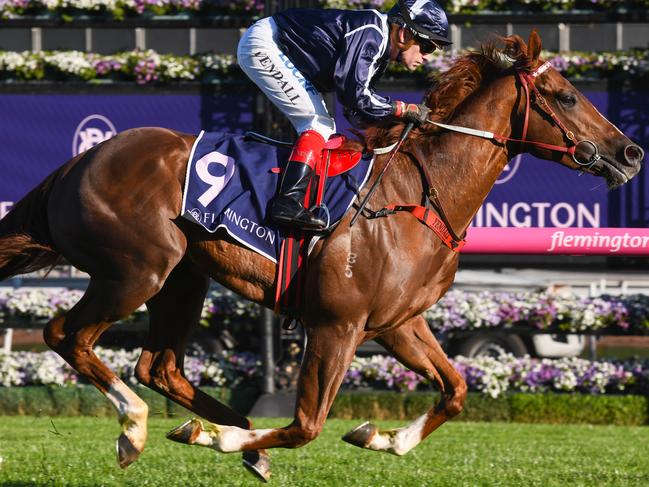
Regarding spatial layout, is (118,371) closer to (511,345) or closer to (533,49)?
(511,345)

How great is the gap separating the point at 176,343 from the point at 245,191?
0.88 m

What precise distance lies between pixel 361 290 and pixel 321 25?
45.8 inches

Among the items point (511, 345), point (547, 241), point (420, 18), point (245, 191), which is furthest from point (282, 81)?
point (511, 345)

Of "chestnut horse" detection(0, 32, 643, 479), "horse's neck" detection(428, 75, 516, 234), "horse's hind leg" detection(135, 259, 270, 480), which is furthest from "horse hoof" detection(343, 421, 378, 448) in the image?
"horse's neck" detection(428, 75, 516, 234)

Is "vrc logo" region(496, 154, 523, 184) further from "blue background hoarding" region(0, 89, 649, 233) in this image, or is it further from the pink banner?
the pink banner

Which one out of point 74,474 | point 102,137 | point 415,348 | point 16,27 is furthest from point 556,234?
point 16,27

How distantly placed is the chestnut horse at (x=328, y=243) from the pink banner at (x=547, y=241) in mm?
2064

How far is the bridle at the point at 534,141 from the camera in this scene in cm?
480

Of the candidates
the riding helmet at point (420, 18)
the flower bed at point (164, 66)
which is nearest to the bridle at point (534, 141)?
the riding helmet at point (420, 18)

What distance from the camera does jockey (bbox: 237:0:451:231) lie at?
4.59m

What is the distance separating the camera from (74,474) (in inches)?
214

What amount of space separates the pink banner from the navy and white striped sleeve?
2.47 metres

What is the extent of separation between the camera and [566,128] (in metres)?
4.83

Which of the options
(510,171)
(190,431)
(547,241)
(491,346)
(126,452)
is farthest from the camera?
(510,171)
